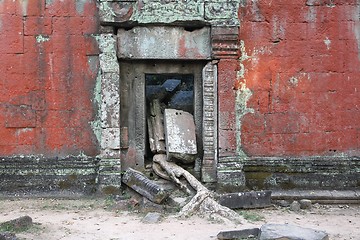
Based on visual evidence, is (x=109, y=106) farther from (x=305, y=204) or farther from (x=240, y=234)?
(x=305, y=204)

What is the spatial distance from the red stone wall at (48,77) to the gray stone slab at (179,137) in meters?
1.28

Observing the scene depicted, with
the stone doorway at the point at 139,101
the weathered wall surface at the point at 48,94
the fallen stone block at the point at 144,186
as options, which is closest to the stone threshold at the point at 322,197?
the stone doorway at the point at 139,101

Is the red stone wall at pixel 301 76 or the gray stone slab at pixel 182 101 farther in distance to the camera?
the gray stone slab at pixel 182 101

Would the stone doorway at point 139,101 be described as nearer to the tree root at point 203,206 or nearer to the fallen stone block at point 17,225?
the tree root at point 203,206

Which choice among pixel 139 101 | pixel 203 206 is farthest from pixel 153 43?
pixel 203 206

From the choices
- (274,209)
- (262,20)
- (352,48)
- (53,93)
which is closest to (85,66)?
(53,93)

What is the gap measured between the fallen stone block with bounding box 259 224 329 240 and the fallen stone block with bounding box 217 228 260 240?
13 centimetres

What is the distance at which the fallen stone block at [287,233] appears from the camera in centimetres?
518

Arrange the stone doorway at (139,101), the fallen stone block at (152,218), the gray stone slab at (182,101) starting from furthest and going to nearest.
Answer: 1. the gray stone slab at (182,101)
2. the stone doorway at (139,101)
3. the fallen stone block at (152,218)

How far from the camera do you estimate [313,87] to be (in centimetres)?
799

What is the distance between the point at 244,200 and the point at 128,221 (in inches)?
67.9

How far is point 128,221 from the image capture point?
6.56 metres

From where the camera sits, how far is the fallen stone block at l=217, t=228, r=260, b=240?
5.52m

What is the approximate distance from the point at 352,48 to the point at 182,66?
2.85 meters
